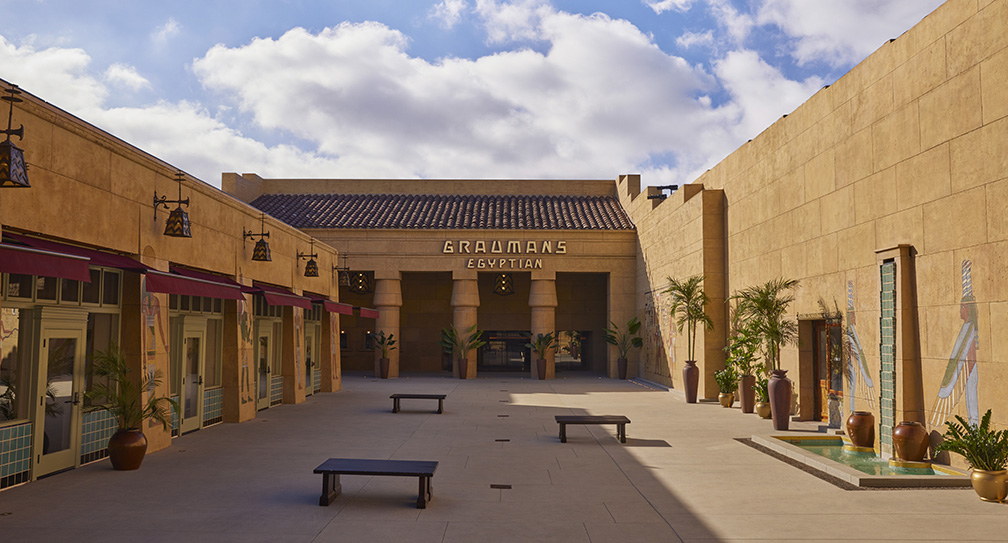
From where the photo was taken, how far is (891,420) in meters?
12.3

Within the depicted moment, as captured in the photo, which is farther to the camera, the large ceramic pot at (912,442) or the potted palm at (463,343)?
the potted palm at (463,343)

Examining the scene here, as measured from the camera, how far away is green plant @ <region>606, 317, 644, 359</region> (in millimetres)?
32156

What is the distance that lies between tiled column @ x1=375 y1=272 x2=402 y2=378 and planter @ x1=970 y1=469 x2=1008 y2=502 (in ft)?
84.9

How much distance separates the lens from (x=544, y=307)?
3300 cm

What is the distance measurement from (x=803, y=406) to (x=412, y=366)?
23679 millimetres

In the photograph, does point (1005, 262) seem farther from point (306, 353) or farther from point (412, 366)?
point (412, 366)

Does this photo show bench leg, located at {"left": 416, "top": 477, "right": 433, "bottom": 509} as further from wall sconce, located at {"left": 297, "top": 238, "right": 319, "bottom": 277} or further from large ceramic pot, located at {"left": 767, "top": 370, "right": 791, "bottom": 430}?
wall sconce, located at {"left": 297, "top": 238, "right": 319, "bottom": 277}

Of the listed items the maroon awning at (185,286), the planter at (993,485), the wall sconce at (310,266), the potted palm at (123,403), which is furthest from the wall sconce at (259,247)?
the planter at (993,485)

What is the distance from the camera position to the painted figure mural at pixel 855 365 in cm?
1389

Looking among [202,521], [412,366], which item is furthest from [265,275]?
[412,366]

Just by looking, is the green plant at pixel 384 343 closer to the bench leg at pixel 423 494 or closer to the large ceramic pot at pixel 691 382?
the large ceramic pot at pixel 691 382

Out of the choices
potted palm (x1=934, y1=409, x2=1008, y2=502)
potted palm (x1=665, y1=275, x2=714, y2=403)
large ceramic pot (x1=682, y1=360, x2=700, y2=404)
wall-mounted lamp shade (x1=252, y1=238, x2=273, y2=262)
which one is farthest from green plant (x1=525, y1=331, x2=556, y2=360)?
potted palm (x1=934, y1=409, x2=1008, y2=502)

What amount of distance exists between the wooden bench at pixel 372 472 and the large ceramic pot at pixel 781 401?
30.4 feet

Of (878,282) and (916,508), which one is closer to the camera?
(916,508)
